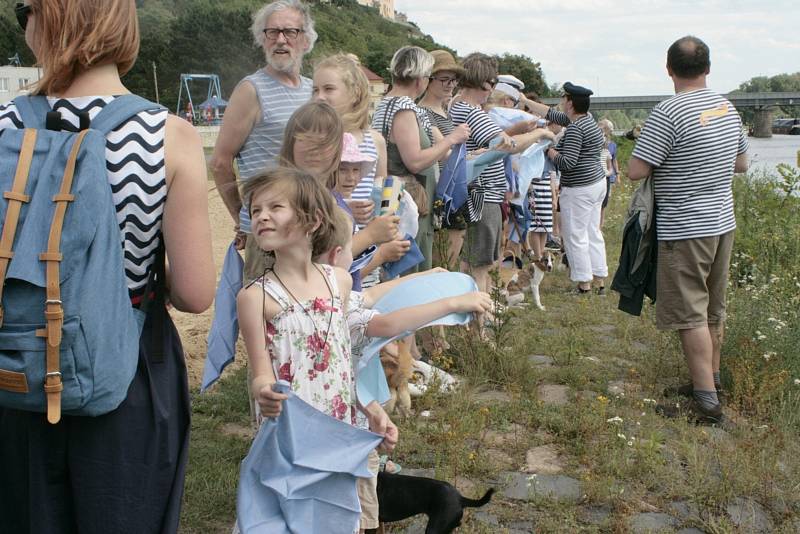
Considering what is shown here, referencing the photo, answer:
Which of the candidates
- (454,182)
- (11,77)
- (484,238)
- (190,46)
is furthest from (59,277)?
(190,46)

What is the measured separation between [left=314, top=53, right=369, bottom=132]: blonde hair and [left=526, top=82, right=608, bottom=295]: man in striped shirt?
4947 mm

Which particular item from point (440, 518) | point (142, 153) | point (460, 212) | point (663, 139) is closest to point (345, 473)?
point (440, 518)

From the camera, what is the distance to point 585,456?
4484 millimetres

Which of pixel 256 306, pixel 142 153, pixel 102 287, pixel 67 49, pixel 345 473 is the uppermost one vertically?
pixel 67 49

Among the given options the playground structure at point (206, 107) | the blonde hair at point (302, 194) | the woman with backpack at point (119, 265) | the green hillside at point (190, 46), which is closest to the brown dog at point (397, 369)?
the blonde hair at point (302, 194)

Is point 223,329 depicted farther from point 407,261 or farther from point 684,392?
point 684,392

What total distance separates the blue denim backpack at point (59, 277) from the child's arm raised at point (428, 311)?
103 cm

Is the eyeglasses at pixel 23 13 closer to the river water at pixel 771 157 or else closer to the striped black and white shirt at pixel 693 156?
the striped black and white shirt at pixel 693 156

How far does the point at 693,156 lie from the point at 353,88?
223 centimetres

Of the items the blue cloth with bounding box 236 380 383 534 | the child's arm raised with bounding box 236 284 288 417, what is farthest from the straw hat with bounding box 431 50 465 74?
the blue cloth with bounding box 236 380 383 534

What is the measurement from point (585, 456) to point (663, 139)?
1.95m

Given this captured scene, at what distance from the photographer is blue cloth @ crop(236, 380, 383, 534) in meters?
2.47

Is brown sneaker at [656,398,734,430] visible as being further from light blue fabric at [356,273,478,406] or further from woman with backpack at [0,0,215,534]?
woman with backpack at [0,0,215,534]

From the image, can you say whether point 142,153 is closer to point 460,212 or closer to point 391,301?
point 391,301
